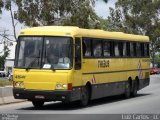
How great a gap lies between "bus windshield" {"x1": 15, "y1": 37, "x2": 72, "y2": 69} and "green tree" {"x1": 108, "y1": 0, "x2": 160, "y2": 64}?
57774mm

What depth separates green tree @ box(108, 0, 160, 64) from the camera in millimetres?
78375

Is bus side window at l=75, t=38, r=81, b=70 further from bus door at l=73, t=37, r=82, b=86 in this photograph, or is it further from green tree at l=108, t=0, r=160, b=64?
green tree at l=108, t=0, r=160, b=64

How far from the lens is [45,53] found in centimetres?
1958

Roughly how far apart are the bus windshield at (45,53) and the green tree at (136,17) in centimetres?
5777

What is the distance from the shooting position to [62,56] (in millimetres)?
19484

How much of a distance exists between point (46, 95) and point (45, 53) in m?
1.47

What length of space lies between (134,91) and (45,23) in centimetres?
1395

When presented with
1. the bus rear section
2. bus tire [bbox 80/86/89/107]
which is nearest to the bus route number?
bus tire [bbox 80/86/89/107]

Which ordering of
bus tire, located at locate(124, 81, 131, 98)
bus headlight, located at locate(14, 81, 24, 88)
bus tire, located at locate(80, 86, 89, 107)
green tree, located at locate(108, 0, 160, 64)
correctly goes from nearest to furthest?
1. bus headlight, located at locate(14, 81, 24, 88)
2. bus tire, located at locate(80, 86, 89, 107)
3. bus tire, located at locate(124, 81, 131, 98)
4. green tree, located at locate(108, 0, 160, 64)

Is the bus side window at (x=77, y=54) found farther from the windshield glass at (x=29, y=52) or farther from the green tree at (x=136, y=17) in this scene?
the green tree at (x=136, y=17)

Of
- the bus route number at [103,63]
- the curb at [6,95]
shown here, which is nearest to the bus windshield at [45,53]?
the bus route number at [103,63]

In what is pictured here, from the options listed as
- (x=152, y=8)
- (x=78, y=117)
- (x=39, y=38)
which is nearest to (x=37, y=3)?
(x=39, y=38)

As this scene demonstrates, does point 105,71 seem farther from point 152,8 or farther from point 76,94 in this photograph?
point 152,8

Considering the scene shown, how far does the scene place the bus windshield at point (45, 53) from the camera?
19422mm
